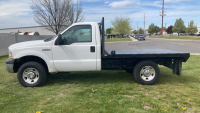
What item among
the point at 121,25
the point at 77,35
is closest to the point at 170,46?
the point at 77,35

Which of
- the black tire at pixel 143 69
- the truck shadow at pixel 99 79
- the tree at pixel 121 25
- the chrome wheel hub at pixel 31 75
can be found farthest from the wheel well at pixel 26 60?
the tree at pixel 121 25

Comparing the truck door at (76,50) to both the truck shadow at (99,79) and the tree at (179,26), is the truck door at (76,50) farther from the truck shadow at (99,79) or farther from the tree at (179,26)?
the tree at (179,26)

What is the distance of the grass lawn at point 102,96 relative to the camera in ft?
12.3

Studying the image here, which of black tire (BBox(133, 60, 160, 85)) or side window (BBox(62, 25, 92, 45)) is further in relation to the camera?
black tire (BBox(133, 60, 160, 85))

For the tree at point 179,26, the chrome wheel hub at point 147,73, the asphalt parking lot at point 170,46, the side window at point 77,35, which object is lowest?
the chrome wheel hub at point 147,73

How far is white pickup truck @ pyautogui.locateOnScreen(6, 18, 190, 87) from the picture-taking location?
17.0ft

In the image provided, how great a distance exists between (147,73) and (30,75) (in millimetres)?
3745

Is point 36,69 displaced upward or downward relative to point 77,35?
downward

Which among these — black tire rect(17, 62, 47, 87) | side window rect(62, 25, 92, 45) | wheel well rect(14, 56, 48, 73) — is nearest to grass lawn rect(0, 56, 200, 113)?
black tire rect(17, 62, 47, 87)

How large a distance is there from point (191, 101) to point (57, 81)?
4.25m

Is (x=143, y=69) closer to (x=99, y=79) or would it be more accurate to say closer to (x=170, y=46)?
(x=99, y=79)

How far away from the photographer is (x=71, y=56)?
5246 millimetres

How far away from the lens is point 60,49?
17.1 ft

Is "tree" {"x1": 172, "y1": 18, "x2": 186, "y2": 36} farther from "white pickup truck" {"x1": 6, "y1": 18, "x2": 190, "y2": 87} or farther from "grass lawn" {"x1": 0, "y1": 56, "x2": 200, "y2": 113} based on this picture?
"white pickup truck" {"x1": 6, "y1": 18, "x2": 190, "y2": 87}
